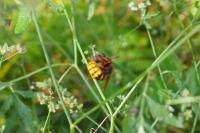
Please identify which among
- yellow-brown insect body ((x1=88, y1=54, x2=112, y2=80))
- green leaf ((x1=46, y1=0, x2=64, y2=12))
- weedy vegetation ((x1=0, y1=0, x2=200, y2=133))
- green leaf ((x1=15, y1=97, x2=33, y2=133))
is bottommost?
weedy vegetation ((x1=0, y1=0, x2=200, y2=133))

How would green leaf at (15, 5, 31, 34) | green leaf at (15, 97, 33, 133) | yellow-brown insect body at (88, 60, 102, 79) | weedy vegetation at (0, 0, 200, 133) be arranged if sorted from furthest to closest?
weedy vegetation at (0, 0, 200, 133)
green leaf at (15, 97, 33, 133)
yellow-brown insect body at (88, 60, 102, 79)
green leaf at (15, 5, 31, 34)

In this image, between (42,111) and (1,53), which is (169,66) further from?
(1,53)

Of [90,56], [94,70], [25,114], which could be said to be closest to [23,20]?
[94,70]

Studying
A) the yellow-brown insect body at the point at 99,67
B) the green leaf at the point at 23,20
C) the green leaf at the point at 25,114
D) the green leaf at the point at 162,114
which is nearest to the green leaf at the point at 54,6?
the green leaf at the point at 23,20

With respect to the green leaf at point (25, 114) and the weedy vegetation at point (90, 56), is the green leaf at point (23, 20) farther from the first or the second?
the green leaf at point (25, 114)

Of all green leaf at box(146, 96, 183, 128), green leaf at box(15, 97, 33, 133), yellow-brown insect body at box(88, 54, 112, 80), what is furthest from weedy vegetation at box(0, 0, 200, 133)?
green leaf at box(146, 96, 183, 128)

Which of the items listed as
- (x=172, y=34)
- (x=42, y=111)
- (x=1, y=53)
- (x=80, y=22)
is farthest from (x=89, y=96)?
(x=1, y=53)

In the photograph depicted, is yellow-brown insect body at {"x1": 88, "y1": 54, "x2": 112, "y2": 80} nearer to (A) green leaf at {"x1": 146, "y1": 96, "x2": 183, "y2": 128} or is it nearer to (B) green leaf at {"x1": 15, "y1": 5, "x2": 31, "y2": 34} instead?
(B) green leaf at {"x1": 15, "y1": 5, "x2": 31, "y2": 34}

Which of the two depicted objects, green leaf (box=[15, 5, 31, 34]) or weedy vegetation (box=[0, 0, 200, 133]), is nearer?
green leaf (box=[15, 5, 31, 34])

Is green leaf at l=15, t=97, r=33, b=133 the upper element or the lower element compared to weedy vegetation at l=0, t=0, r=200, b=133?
upper
